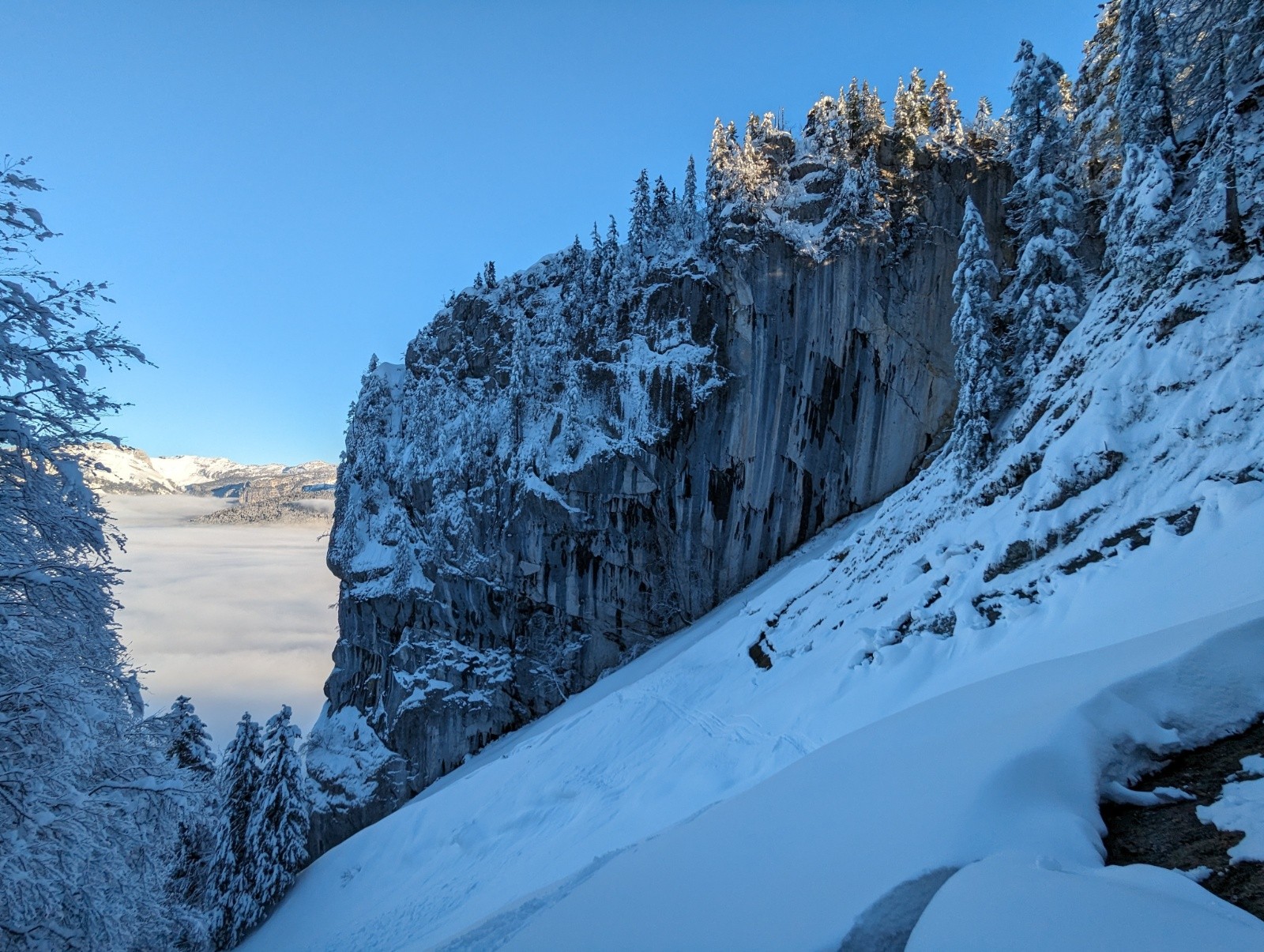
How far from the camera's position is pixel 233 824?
21500 millimetres

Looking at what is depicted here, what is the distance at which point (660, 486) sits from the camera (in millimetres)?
41094

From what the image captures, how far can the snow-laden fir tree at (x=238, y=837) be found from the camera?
20250mm

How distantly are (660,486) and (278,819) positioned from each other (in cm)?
2676

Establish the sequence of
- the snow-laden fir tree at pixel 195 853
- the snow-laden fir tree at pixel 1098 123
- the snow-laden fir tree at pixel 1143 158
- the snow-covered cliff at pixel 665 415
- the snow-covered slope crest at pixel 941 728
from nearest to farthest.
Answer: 1. the snow-covered slope crest at pixel 941 728
2. the snow-laden fir tree at pixel 1143 158
3. the snow-laden fir tree at pixel 195 853
4. the snow-laden fir tree at pixel 1098 123
5. the snow-covered cliff at pixel 665 415

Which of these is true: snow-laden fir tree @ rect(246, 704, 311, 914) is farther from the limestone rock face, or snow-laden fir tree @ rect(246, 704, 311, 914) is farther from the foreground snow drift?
the limestone rock face

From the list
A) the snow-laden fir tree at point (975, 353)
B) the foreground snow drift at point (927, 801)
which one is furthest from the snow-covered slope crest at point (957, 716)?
the snow-laden fir tree at point (975, 353)

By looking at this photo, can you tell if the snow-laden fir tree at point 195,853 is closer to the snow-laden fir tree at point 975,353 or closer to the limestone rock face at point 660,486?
the limestone rock face at point 660,486

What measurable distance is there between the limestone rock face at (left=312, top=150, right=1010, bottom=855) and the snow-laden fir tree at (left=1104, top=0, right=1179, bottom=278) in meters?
20.9

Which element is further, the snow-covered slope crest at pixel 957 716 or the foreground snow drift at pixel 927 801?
the snow-covered slope crest at pixel 957 716

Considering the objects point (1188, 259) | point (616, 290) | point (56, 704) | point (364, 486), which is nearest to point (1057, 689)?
point (56, 704)

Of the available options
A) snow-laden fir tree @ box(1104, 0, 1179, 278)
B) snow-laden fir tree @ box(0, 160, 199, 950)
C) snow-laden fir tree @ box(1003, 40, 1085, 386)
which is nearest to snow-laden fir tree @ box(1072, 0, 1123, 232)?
snow-laden fir tree @ box(1003, 40, 1085, 386)

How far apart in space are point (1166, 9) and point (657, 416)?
2916 cm

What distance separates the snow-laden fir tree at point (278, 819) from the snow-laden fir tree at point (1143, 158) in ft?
100

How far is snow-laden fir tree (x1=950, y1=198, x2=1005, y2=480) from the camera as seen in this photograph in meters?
20.3
